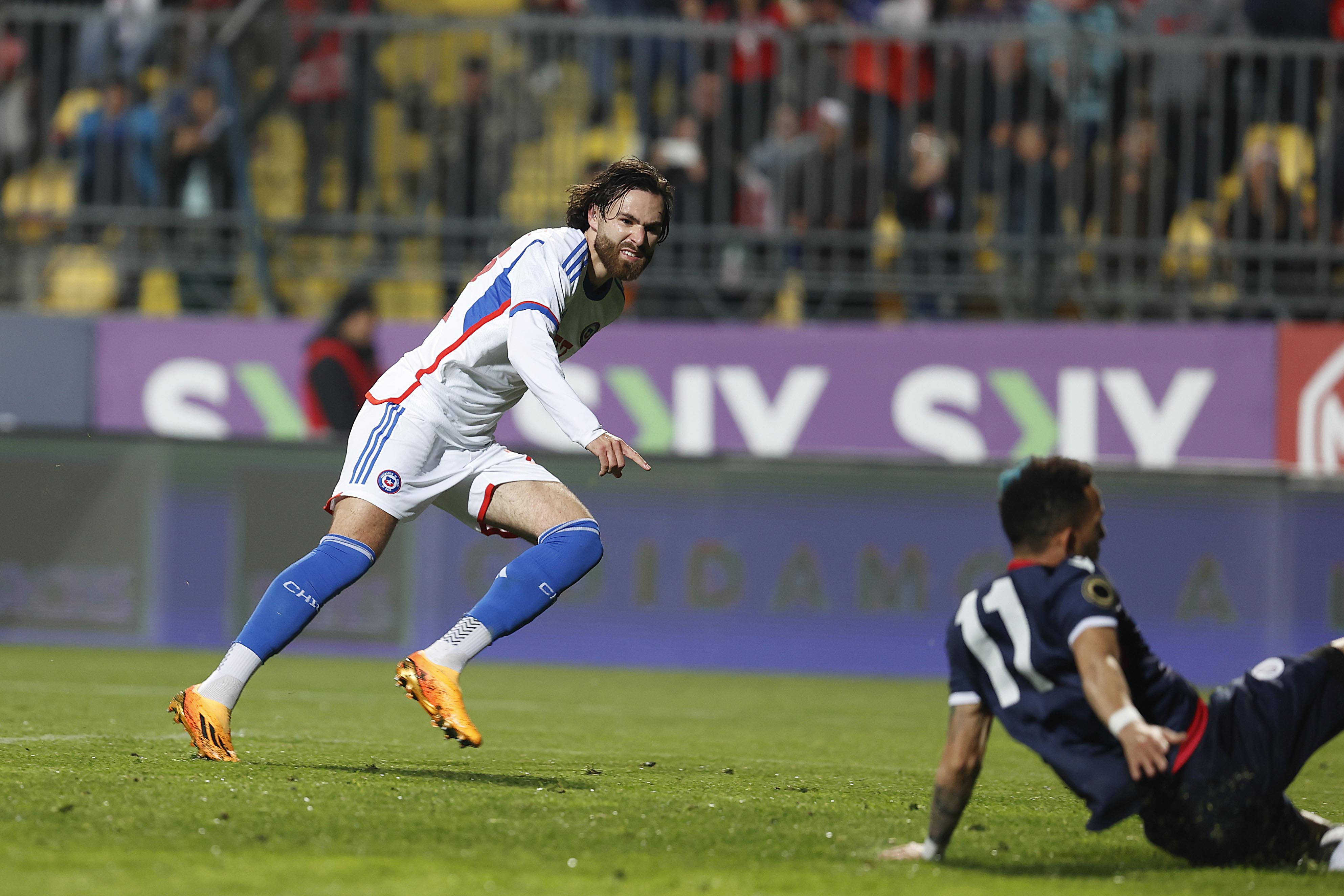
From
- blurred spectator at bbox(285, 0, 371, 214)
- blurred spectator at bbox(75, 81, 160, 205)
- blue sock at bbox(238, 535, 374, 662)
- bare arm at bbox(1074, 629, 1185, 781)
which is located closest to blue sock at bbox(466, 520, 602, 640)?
blue sock at bbox(238, 535, 374, 662)

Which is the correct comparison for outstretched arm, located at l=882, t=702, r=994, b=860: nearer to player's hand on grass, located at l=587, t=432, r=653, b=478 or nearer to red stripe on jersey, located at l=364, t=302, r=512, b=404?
player's hand on grass, located at l=587, t=432, r=653, b=478

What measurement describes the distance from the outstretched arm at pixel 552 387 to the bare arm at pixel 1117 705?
1.55 metres

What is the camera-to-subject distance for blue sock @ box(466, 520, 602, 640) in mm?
5406

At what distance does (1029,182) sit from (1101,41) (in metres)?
1.08

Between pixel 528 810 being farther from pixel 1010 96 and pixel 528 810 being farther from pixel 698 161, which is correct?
pixel 1010 96

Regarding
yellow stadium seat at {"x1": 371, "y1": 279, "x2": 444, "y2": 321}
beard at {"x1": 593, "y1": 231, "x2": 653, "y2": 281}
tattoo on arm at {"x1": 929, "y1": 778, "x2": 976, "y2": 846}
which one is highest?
beard at {"x1": 593, "y1": 231, "x2": 653, "y2": 281}

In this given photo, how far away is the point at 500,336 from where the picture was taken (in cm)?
554

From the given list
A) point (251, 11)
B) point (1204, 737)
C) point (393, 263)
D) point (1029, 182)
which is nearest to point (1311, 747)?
point (1204, 737)

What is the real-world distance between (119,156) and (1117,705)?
33.4 ft

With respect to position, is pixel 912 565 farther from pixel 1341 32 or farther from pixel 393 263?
pixel 1341 32

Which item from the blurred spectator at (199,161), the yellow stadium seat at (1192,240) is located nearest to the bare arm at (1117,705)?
the yellow stadium seat at (1192,240)

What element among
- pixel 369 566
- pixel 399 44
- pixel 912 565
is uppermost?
pixel 399 44

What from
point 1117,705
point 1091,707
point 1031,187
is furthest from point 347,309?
point 1117,705

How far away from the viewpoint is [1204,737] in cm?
407
